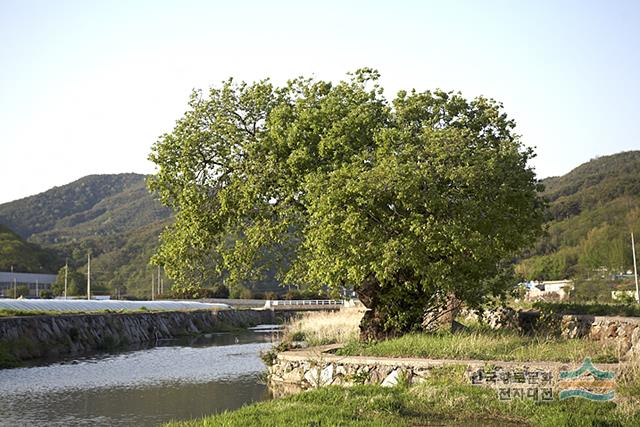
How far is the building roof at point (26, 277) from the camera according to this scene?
115875mm

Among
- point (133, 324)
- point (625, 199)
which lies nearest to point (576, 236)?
point (625, 199)

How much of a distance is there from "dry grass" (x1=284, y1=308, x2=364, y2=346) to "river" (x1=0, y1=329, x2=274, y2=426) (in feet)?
6.96

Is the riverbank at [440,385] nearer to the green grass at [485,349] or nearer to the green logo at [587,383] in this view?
the green grass at [485,349]

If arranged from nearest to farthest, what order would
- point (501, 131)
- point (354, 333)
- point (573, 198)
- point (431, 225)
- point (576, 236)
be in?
point (431, 225) → point (501, 131) → point (354, 333) → point (576, 236) → point (573, 198)

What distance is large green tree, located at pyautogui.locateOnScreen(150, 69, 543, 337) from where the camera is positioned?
20672 mm

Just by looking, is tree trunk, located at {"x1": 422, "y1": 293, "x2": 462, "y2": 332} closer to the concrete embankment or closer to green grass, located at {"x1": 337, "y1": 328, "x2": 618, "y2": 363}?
green grass, located at {"x1": 337, "y1": 328, "x2": 618, "y2": 363}

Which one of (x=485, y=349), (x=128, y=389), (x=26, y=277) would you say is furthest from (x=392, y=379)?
(x=26, y=277)

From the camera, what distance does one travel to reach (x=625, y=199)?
10762cm

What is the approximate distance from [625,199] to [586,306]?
276 feet

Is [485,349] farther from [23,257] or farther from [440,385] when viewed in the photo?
[23,257]

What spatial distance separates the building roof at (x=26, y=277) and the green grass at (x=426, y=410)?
111 metres

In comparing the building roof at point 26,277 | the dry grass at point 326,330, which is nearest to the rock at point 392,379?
the dry grass at point 326,330

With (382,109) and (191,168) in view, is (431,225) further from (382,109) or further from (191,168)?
(191,168)

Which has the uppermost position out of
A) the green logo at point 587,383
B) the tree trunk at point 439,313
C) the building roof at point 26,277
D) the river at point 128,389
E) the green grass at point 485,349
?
the building roof at point 26,277
